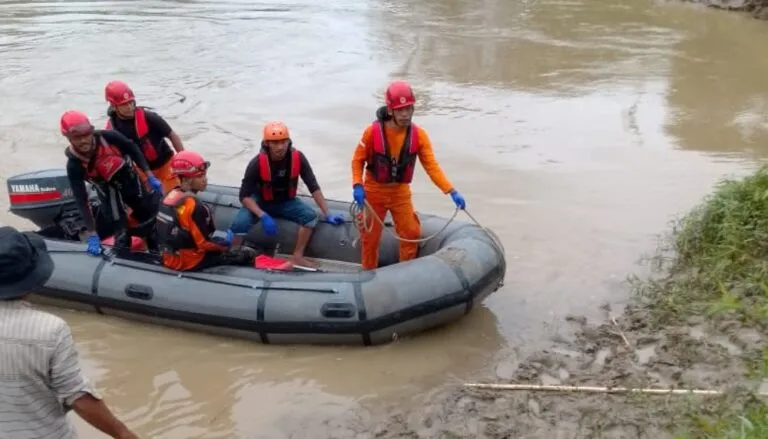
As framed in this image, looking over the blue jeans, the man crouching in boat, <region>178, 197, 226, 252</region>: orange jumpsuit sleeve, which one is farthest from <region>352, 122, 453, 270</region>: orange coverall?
<region>178, 197, 226, 252</region>: orange jumpsuit sleeve

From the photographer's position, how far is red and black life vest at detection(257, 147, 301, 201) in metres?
5.78

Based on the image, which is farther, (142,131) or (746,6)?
(746,6)

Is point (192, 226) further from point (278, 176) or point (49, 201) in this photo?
point (49, 201)

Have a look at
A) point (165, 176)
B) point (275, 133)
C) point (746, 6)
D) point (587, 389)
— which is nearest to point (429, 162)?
point (275, 133)

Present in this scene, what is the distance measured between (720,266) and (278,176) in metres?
3.08

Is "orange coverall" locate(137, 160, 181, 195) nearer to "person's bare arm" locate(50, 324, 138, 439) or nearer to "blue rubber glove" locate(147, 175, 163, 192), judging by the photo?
"blue rubber glove" locate(147, 175, 163, 192)

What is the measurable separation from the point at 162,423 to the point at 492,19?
14.2m

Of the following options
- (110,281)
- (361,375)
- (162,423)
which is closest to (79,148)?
(110,281)

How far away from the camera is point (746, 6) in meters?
16.4

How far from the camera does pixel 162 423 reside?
15.1 feet

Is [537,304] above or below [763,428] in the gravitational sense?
below

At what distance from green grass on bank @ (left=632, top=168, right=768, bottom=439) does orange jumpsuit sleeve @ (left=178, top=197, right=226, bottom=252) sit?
2878 millimetres

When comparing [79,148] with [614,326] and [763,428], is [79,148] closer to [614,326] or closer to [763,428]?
[614,326]

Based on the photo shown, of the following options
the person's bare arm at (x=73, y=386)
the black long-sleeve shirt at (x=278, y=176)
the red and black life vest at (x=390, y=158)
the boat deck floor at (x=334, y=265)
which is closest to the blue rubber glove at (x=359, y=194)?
the red and black life vest at (x=390, y=158)
